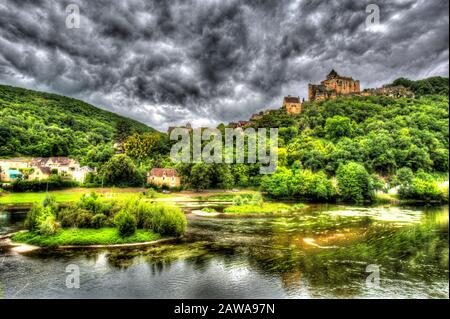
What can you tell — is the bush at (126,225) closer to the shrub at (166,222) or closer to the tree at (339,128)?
the shrub at (166,222)

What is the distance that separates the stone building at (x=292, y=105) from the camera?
403ft

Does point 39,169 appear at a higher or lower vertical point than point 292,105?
lower

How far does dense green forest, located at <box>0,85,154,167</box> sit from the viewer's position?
76425 millimetres

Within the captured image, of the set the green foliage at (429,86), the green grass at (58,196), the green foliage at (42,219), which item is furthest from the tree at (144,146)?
the green foliage at (429,86)

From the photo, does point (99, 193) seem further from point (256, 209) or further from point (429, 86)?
point (429, 86)

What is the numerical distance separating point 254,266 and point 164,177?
51.0 m

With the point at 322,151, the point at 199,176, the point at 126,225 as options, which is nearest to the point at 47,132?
the point at 199,176

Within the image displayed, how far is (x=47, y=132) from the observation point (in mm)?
91438

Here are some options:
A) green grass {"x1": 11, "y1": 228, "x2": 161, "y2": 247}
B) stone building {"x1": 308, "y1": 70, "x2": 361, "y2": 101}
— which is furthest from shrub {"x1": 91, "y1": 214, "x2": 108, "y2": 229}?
stone building {"x1": 308, "y1": 70, "x2": 361, "y2": 101}

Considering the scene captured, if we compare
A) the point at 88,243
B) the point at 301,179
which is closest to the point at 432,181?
the point at 301,179

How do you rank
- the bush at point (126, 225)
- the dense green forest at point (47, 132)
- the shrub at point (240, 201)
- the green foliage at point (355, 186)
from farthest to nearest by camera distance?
the dense green forest at point (47, 132) → the green foliage at point (355, 186) → the shrub at point (240, 201) → the bush at point (126, 225)

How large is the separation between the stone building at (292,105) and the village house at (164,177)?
67320mm

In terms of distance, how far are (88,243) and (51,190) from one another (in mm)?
37221
